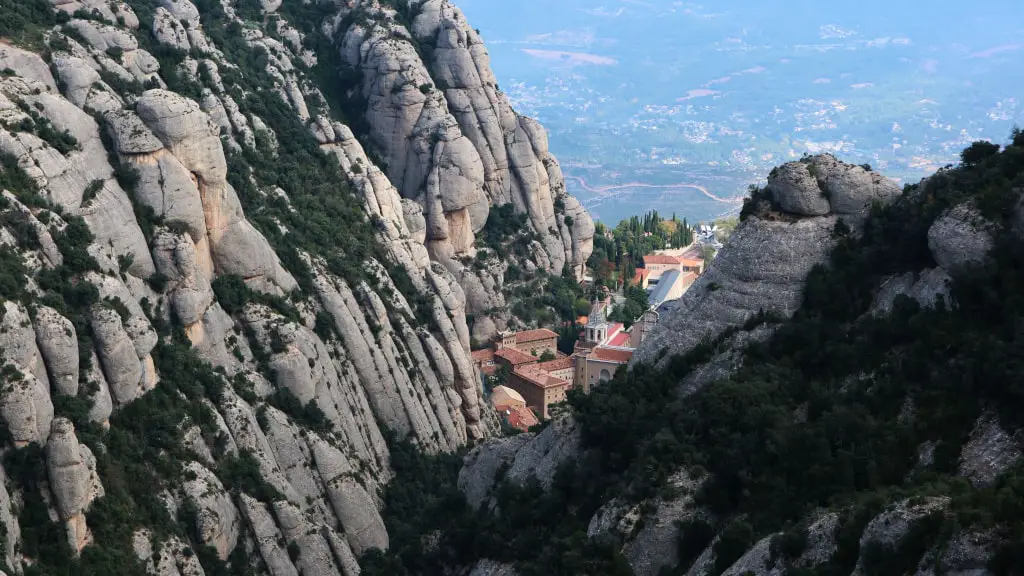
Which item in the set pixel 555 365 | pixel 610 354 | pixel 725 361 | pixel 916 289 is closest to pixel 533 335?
pixel 555 365

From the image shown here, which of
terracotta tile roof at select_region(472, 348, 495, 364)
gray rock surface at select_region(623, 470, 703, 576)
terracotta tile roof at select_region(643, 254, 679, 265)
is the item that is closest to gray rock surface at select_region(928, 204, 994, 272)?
gray rock surface at select_region(623, 470, 703, 576)

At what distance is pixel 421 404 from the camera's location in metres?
92.2

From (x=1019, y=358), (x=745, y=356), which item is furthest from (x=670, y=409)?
(x=1019, y=358)

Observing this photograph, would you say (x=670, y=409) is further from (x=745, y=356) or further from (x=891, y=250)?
(x=891, y=250)

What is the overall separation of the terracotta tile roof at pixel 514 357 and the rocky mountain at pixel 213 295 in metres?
4.80

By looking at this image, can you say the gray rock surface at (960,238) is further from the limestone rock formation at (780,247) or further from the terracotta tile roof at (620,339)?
the terracotta tile roof at (620,339)

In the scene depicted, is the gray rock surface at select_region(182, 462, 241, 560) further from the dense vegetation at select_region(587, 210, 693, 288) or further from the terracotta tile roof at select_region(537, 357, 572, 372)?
the dense vegetation at select_region(587, 210, 693, 288)

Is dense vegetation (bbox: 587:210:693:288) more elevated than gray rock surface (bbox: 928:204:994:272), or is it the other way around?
gray rock surface (bbox: 928:204:994:272)

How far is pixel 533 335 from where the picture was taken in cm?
11912

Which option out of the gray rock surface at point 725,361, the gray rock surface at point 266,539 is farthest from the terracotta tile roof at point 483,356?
the gray rock surface at point 725,361

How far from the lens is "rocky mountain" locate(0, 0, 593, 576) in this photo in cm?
6169

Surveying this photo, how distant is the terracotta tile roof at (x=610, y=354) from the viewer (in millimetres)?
101250

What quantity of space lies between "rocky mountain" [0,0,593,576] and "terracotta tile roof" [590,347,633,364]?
9.15 meters

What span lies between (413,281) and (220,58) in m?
20.9
